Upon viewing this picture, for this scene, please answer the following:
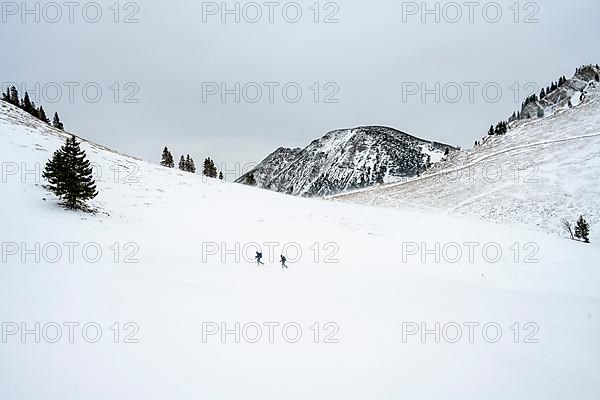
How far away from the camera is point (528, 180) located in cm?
5000

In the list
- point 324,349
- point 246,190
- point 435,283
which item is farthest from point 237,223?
point 324,349

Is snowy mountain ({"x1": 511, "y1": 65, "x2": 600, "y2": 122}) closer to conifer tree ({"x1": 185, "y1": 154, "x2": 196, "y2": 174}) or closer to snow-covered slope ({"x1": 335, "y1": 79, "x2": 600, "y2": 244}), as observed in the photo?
snow-covered slope ({"x1": 335, "y1": 79, "x2": 600, "y2": 244})

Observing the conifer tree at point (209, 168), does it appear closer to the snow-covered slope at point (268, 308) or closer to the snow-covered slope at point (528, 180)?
the snow-covered slope at point (528, 180)

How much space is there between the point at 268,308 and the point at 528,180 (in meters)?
53.1

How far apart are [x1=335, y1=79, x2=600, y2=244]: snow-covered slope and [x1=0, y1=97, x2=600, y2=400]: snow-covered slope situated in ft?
58.0

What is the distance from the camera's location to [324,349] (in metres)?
8.74

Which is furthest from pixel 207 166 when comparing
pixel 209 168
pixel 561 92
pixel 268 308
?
pixel 561 92

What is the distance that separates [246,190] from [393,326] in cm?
3224

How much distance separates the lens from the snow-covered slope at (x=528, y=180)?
41.7 meters

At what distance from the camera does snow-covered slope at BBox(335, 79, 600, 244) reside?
41.7 metres

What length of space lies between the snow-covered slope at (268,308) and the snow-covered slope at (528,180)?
58.0ft

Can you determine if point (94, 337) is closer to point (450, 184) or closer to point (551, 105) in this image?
point (450, 184)

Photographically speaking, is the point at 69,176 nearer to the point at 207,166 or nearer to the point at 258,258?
the point at 258,258

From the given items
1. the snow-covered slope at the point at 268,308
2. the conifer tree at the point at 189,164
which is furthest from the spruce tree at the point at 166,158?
the snow-covered slope at the point at 268,308
